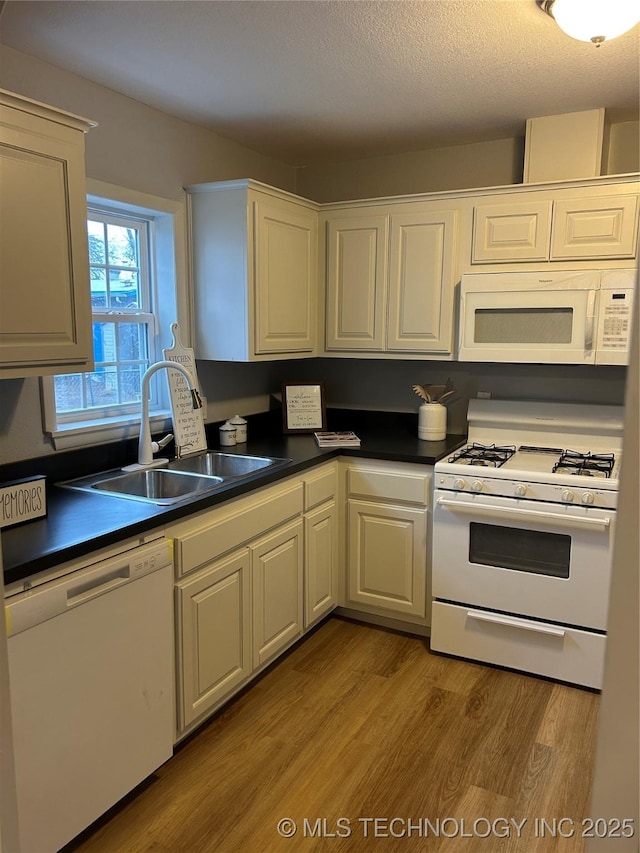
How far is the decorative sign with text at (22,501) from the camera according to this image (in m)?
1.84

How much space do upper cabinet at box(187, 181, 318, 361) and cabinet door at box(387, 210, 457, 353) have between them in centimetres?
53

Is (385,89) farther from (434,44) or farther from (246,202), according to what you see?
(246,202)

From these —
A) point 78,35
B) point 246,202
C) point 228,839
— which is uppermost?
point 78,35

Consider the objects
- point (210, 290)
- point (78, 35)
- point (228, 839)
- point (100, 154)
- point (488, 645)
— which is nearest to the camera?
point (228, 839)

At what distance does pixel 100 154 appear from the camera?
2445 millimetres

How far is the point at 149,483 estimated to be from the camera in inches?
101

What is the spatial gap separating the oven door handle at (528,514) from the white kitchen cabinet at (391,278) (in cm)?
80

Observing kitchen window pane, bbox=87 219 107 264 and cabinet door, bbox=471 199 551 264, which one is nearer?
kitchen window pane, bbox=87 219 107 264

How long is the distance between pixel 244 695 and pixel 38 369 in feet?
4.96

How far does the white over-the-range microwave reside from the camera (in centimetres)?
266

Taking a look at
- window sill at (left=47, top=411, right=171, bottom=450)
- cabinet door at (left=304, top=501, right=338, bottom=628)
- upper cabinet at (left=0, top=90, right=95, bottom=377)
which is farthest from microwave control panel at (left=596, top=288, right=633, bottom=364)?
upper cabinet at (left=0, top=90, right=95, bottom=377)

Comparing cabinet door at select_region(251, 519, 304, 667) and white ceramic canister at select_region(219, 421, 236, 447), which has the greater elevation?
white ceramic canister at select_region(219, 421, 236, 447)

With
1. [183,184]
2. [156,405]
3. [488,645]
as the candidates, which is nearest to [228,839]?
[488,645]

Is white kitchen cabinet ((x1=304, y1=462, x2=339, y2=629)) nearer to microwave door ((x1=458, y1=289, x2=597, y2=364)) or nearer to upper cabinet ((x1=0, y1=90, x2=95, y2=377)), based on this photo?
microwave door ((x1=458, y1=289, x2=597, y2=364))
